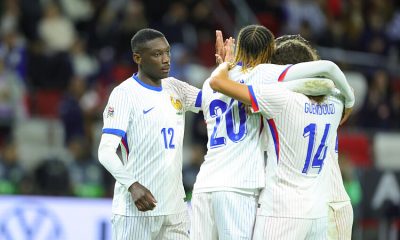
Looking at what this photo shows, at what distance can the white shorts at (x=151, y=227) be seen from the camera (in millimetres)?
6523

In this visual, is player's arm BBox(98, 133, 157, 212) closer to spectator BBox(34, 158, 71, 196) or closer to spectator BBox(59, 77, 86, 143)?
spectator BBox(34, 158, 71, 196)

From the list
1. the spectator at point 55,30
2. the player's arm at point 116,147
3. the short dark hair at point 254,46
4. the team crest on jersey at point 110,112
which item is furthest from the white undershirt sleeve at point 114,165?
the spectator at point 55,30

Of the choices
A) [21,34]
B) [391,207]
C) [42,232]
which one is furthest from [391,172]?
[21,34]

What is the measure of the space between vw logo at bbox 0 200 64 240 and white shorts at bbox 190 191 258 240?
492 centimetres

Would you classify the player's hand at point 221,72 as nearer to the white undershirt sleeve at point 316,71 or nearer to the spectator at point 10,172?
the white undershirt sleeve at point 316,71

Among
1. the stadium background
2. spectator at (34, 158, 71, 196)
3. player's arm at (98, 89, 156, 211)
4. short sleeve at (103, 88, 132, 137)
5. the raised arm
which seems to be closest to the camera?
the raised arm

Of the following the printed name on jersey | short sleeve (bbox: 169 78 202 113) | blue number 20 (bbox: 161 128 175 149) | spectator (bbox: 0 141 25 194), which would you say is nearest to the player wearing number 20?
the printed name on jersey

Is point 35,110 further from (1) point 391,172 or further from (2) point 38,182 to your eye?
(1) point 391,172

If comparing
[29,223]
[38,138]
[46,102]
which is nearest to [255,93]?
[29,223]

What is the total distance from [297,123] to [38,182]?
6.83 meters

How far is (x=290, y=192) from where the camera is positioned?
20.4 ft

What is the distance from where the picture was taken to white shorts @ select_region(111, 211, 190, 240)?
652 centimetres

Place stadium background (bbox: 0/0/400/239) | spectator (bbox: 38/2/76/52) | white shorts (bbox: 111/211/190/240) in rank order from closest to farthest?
white shorts (bbox: 111/211/190/240) < stadium background (bbox: 0/0/400/239) < spectator (bbox: 38/2/76/52)

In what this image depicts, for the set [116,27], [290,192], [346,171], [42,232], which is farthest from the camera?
[116,27]
